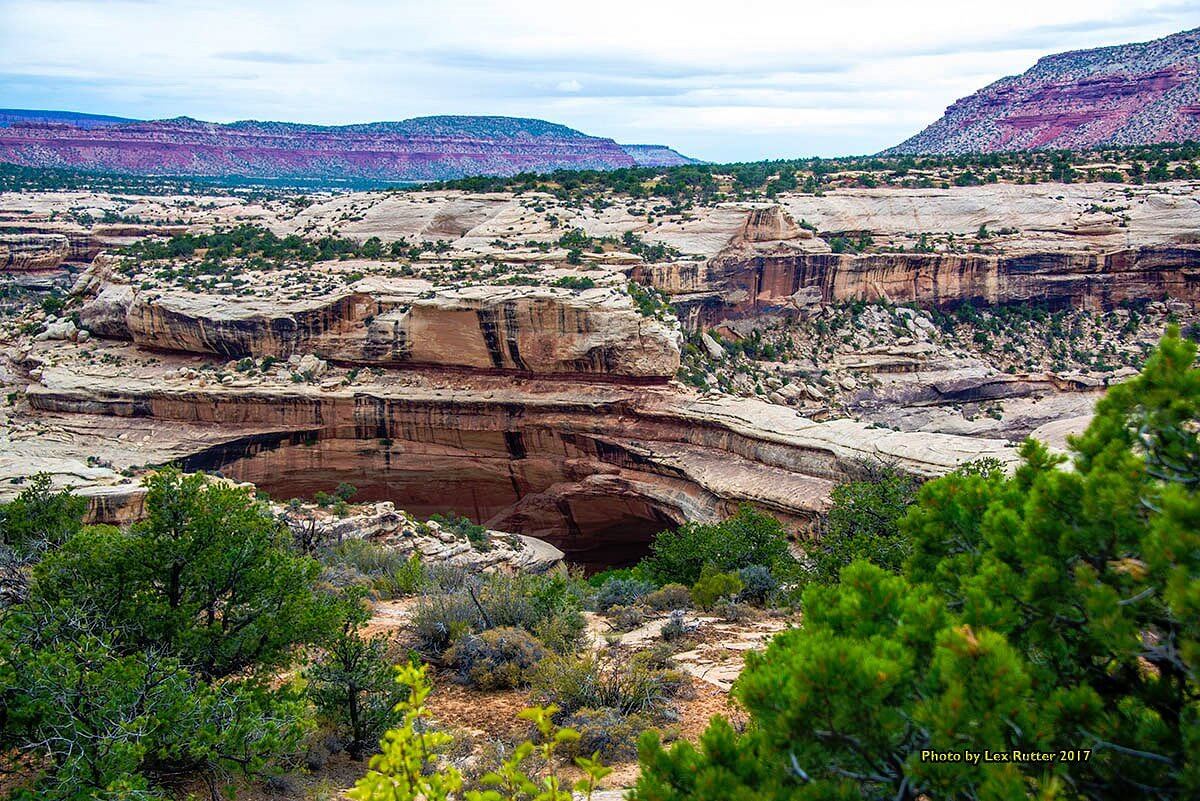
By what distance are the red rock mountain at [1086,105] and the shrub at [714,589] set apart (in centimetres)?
7587

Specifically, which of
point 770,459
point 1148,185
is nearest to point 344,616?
point 770,459

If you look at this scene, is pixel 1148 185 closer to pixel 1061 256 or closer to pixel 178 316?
pixel 1061 256

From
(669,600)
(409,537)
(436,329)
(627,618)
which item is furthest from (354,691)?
(436,329)

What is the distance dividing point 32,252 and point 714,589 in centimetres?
4948

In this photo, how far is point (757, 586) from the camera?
15055mm

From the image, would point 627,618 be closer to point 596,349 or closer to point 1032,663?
point 1032,663

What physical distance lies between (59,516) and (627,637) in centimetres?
858

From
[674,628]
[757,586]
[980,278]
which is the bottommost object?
[757,586]

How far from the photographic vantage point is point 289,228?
40188 millimetres

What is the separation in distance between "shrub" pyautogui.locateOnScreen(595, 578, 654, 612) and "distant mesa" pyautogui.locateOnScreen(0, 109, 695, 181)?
12325 centimetres

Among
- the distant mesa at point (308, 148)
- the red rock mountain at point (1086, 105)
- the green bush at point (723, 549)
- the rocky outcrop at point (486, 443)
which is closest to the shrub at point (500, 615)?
the green bush at point (723, 549)

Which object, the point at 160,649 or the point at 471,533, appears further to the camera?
the point at 471,533

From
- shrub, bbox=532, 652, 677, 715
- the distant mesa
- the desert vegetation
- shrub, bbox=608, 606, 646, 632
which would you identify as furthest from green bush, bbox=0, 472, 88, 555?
the distant mesa

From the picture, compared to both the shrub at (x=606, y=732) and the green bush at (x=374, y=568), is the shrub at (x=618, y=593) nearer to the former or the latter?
the green bush at (x=374, y=568)
